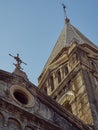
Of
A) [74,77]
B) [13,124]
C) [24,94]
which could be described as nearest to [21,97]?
[24,94]

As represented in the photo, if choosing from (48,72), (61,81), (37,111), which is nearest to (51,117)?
(37,111)

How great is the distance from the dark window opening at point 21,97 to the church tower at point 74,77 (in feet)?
12.8

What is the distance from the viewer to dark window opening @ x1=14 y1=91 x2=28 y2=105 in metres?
16.8

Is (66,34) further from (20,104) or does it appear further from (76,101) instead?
(20,104)

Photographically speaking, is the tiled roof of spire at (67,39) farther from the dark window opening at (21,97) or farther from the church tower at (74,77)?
the dark window opening at (21,97)

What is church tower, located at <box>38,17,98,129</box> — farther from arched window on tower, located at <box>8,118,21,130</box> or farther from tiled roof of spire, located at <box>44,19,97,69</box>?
arched window on tower, located at <box>8,118,21,130</box>

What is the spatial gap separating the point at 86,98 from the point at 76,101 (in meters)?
1.29

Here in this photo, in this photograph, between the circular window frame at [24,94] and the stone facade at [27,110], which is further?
the circular window frame at [24,94]

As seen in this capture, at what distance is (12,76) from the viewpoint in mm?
17344

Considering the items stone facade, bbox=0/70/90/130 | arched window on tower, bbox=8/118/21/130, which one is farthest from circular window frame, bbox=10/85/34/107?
arched window on tower, bbox=8/118/21/130

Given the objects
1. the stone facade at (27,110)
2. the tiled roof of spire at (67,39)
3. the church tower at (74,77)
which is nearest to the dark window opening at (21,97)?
the stone facade at (27,110)

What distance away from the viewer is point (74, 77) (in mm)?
24031

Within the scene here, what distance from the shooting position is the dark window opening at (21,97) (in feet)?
55.3

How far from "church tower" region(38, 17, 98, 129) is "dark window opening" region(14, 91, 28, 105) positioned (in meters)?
3.89
